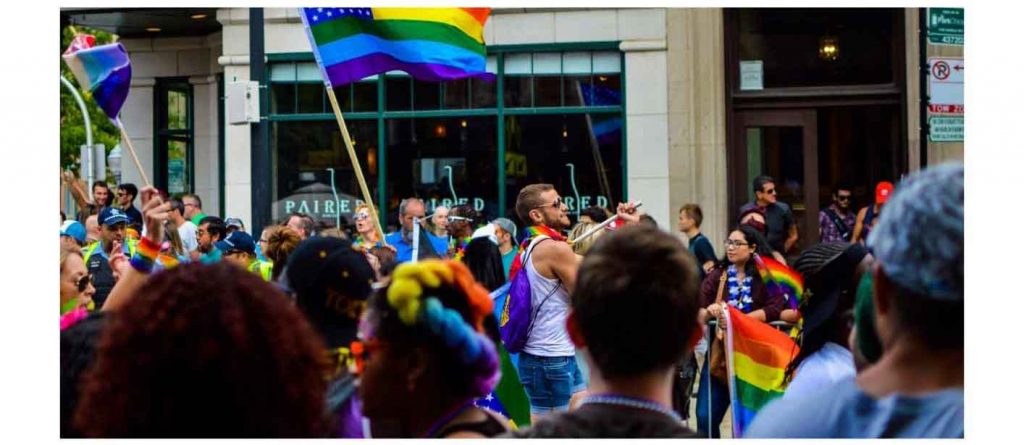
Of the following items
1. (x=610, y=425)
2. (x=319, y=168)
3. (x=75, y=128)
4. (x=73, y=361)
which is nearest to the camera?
(x=610, y=425)

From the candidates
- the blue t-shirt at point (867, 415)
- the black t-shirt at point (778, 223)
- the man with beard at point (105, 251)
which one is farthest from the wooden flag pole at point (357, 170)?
the black t-shirt at point (778, 223)

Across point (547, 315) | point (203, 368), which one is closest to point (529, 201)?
point (547, 315)

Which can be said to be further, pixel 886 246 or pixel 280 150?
pixel 280 150

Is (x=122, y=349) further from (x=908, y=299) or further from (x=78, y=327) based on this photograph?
(x=908, y=299)

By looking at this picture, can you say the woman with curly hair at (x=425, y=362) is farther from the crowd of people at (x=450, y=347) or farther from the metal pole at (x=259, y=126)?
the metal pole at (x=259, y=126)

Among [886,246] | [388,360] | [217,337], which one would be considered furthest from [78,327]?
[886,246]

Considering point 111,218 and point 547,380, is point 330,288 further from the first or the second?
point 111,218

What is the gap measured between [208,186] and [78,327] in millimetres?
16251

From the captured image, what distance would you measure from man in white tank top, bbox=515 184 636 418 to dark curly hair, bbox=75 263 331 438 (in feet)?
17.1

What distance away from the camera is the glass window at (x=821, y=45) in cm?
1605

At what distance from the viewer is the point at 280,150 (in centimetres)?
1711

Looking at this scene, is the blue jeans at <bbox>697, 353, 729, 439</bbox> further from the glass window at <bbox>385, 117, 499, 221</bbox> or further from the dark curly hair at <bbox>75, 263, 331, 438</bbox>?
the glass window at <bbox>385, 117, 499, 221</bbox>

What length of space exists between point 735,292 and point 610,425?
6.38m

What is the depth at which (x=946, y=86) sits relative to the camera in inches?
540
